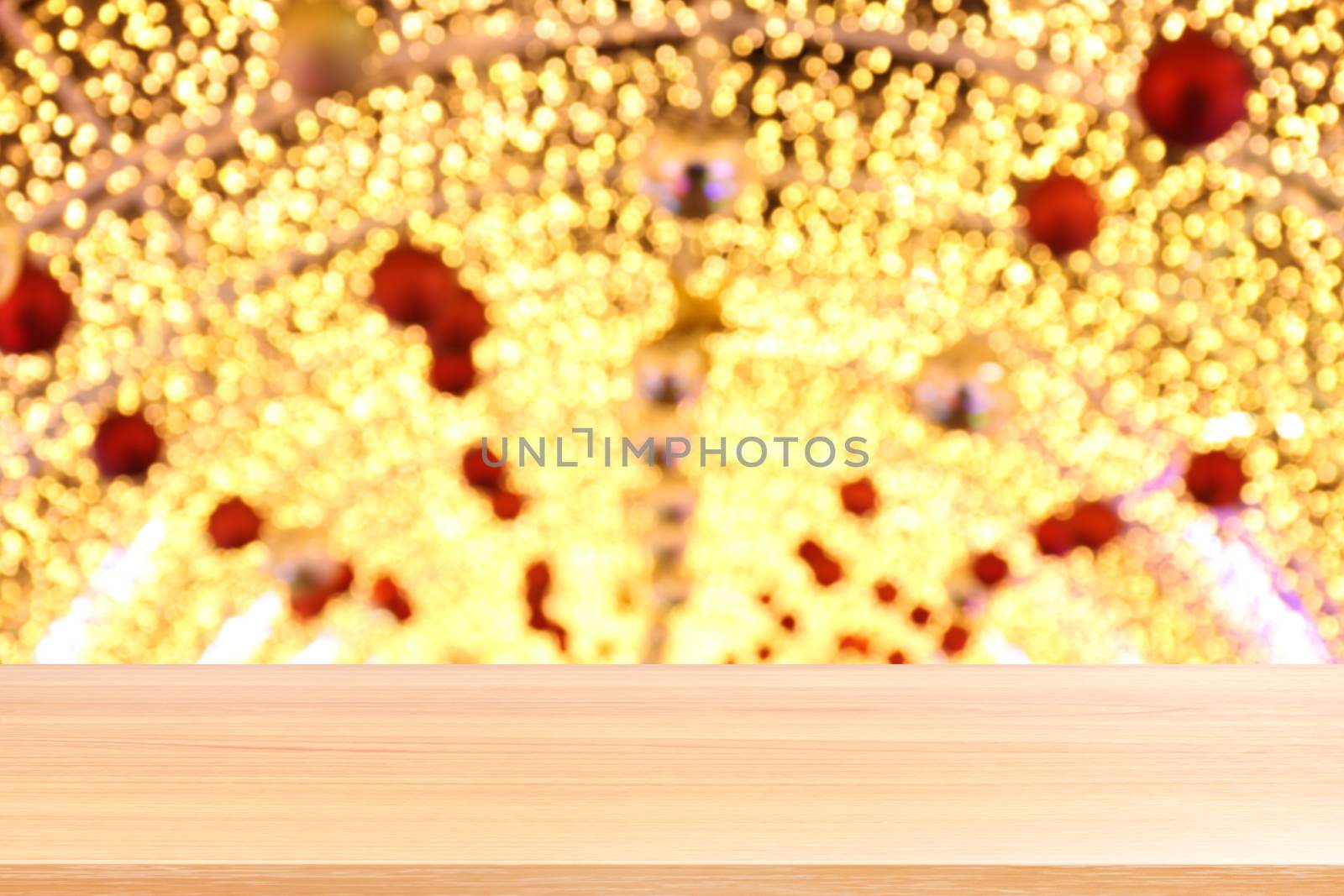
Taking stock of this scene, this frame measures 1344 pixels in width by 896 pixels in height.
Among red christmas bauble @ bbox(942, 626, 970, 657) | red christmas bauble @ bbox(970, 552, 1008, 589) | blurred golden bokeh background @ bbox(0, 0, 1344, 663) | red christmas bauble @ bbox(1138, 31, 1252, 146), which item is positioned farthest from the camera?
red christmas bauble @ bbox(942, 626, 970, 657)

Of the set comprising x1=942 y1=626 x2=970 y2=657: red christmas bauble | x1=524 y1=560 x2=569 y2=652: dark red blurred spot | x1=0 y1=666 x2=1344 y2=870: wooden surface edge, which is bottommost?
x1=942 y1=626 x2=970 y2=657: red christmas bauble

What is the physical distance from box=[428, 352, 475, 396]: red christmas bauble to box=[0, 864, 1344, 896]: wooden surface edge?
11.1ft

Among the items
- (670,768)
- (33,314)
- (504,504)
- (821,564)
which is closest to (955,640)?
(821,564)

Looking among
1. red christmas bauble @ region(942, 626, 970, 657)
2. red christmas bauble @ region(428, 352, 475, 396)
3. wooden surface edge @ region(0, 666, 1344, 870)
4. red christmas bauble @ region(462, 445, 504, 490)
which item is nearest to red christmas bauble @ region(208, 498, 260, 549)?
red christmas bauble @ region(462, 445, 504, 490)

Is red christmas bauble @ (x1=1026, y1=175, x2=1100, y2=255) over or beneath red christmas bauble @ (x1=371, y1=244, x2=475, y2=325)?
over

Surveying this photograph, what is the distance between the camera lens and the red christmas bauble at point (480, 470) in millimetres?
5344

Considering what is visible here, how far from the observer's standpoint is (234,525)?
5145 millimetres

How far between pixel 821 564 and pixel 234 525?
3745 mm

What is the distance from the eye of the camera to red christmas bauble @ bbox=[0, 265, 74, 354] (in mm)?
3293

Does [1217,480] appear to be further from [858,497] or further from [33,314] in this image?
[33,314]

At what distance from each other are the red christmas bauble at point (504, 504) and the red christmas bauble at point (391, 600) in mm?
1851

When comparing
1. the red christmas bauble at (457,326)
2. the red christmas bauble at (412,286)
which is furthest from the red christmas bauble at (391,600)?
the red christmas bauble at (412,286)

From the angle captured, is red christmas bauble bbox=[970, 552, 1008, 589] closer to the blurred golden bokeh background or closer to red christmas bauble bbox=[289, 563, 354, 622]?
the blurred golden bokeh background

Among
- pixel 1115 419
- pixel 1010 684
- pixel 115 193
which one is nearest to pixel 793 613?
pixel 1115 419
